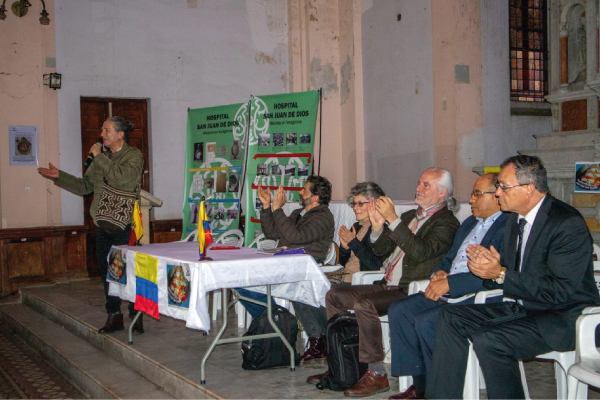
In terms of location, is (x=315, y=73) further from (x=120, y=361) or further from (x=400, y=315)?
(x=400, y=315)

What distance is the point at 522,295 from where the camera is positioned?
8.75 ft

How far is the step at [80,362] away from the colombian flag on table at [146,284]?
1.74 feet

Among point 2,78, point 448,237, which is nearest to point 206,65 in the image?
point 2,78

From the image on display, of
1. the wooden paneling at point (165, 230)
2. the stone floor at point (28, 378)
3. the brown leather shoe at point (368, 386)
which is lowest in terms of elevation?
the stone floor at point (28, 378)

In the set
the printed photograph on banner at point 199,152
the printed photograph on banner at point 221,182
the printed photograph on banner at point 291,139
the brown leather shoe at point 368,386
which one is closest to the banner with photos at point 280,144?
the printed photograph on banner at point 291,139

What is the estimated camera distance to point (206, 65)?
9.06 meters

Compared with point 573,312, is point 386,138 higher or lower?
higher

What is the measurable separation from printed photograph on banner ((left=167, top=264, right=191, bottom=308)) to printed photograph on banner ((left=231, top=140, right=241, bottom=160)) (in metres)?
2.50

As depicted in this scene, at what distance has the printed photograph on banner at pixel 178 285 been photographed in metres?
3.52

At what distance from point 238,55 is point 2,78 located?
330 centimetres

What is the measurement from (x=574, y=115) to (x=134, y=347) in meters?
5.47

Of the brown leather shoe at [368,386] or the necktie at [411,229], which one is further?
the necktie at [411,229]

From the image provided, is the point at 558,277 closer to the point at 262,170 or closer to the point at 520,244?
the point at 520,244

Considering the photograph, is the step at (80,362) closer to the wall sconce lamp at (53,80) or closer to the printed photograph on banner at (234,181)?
the printed photograph on banner at (234,181)
